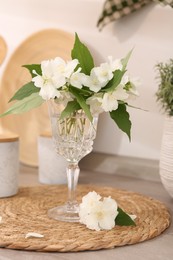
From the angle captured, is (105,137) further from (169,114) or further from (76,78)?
(76,78)

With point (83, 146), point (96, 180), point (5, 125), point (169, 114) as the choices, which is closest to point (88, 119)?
point (83, 146)

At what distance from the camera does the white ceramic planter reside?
1.13 metres

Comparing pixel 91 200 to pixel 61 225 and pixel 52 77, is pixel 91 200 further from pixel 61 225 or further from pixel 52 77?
pixel 52 77

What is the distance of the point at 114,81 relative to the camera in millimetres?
918

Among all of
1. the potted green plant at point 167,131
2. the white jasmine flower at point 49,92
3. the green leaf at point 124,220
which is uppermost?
the white jasmine flower at point 49,92

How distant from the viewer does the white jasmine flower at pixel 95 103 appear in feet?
3.02

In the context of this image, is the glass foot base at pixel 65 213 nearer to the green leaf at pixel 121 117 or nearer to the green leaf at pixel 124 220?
the green leaf at pixel 124 220

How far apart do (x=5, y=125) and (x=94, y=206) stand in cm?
79

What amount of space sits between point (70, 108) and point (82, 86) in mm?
43

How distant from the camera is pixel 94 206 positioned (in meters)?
0.90

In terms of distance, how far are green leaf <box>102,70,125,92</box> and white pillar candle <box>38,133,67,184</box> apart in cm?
40

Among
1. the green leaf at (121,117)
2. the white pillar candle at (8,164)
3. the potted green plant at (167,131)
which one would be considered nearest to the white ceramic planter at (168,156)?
the potted green plant at (167,131)

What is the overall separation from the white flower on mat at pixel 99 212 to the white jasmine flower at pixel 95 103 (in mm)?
150

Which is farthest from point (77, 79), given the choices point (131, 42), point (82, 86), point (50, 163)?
point (131, 42)
